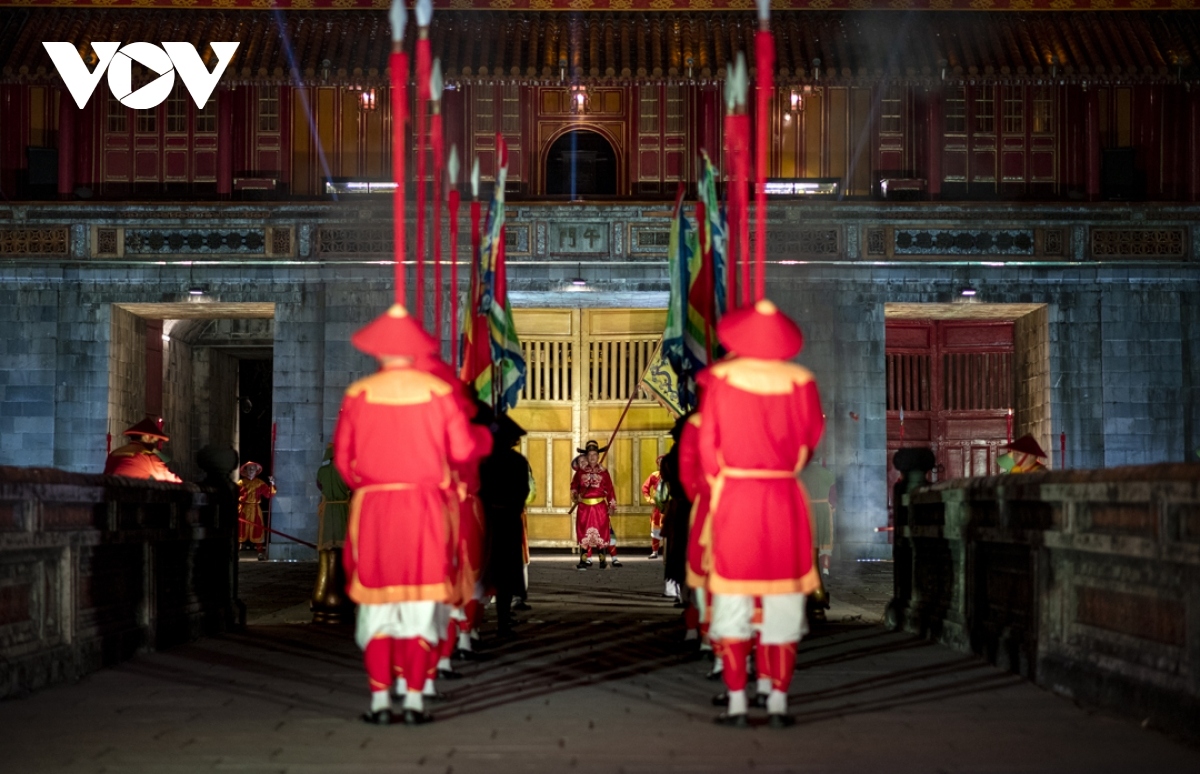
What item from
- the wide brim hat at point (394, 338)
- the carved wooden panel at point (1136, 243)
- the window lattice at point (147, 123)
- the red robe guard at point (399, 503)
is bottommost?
the red robe guard at point (399, 503)

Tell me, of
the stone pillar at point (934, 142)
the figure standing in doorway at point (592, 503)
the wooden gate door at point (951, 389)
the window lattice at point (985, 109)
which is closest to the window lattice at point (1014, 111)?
the window lattice at point (985, 109)

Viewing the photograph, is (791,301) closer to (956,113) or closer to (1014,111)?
(956,113)

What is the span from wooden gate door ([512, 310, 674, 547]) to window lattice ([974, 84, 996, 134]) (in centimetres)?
530

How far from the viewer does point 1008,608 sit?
29.2ft

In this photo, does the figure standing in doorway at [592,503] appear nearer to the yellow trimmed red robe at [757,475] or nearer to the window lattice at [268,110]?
the window lattice at [268,110]

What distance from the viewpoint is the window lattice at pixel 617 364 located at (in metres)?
21.0

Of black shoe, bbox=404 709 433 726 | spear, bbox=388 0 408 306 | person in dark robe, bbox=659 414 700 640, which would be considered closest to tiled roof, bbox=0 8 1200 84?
person in dark robe, bbox=659 414 700 640

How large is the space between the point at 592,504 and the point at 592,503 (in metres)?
0.02

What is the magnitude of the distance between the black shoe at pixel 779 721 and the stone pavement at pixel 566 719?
15 centimetres

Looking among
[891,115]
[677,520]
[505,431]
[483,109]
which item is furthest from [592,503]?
[505,431]

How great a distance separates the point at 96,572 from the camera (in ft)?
29.8

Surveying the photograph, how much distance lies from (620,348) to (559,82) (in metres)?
4.06

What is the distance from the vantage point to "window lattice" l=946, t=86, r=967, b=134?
2052cm

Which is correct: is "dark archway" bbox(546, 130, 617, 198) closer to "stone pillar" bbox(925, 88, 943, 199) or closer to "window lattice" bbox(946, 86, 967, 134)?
"stone pillar" bbox(925, 88, 943, 199)
